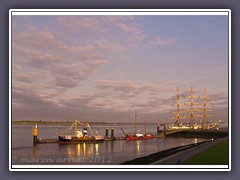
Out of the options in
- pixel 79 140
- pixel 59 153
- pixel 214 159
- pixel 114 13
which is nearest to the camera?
pixel 114 13

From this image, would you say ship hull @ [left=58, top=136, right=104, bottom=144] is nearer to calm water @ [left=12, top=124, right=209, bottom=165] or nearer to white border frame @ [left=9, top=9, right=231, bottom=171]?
calm water @ [left=12, top=124, right=209, bottom=165]

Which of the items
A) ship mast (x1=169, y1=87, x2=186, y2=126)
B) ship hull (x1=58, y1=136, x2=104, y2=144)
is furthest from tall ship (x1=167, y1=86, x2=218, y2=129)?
ship hull (x1=58, y1=136, x2=104, y2=144)

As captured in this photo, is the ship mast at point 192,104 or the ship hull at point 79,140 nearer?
the ship mast at point 192,104

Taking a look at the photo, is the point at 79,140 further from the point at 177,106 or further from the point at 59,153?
the point at 177,106

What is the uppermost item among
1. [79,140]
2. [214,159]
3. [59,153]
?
[214,159]

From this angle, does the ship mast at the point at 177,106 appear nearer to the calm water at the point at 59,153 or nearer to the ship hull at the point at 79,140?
the calm water at the point at 59,153

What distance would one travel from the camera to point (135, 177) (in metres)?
5.97

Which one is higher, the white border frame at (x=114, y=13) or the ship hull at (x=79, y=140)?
the white border frame at (x=114, y=13)

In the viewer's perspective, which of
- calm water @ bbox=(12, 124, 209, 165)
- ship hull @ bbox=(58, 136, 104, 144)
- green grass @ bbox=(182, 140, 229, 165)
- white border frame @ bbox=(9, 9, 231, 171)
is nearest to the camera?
white border frame @ bbox=(9, 9, 231, 171)

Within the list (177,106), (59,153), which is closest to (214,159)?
(177,106)

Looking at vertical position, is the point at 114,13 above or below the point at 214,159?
above

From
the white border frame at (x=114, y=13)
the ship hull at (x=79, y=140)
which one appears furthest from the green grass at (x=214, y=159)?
the ship hull at (x=79, y=140)
